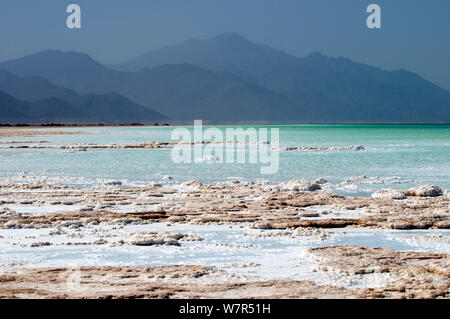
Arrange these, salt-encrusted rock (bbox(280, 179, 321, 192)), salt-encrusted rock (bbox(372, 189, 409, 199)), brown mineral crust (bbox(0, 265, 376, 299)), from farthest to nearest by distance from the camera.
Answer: salt-encrusted rock (bbox(280, 179, 321, 192)) < salt-encrusted rock (bbox(372, 189, 409, 199)) < brown mineral crust (bbox(0, 265, 376, 299))

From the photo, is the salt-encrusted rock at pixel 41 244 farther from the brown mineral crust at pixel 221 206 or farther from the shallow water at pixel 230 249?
the brown mineral crust at pixel 221 206

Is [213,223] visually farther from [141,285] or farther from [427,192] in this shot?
[427,192]

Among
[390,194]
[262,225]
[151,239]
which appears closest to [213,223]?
[262,225]

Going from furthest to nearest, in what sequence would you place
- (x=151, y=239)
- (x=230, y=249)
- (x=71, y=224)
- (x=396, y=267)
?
(x=71, y=224) < (x=151, y=239) < (x=230, y=249) < (x=396, y=267)

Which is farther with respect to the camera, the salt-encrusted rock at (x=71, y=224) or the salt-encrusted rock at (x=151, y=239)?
the salt-encrusted rock at (x=71, y=224)

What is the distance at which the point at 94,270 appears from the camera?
7.72 meters

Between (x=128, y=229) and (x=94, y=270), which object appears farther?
(x=128, y=229)

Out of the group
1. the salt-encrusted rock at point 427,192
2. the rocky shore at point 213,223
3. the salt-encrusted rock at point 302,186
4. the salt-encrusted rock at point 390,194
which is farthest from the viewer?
the salt-encrusted rock at point 302,186

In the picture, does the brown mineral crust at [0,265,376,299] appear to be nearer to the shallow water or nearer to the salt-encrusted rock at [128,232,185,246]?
the shallow water

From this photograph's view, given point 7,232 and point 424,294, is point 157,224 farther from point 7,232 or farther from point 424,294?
point 424,294

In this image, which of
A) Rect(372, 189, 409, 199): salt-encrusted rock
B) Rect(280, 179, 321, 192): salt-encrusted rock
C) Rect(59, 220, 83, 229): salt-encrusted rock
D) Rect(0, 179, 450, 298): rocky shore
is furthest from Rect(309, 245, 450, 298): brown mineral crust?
Rect(280, 179, 321, 192): salt-encrusted rock

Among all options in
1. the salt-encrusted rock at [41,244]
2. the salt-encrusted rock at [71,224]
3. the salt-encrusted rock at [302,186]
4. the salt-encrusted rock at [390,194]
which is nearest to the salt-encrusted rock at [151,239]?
the salt-encrusted rock at [41,244]

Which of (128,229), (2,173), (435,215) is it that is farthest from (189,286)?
(2,173)

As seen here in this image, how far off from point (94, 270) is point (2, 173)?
57.6ft
